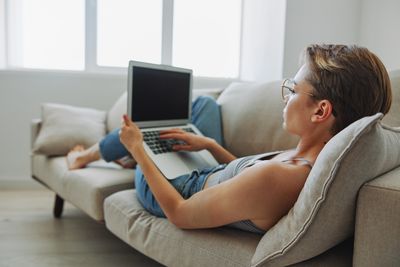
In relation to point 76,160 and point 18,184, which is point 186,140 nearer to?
point 76,160

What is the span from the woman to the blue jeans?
0.16 m

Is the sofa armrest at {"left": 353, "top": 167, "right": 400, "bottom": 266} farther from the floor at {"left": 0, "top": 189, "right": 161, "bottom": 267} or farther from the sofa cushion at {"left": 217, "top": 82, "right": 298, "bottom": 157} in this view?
the floor at {"left": 0, "top": 189, "right": 161, "bottom": 267}

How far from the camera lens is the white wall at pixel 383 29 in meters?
2.48

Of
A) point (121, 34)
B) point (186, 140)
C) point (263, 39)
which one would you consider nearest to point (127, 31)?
point (121, 34)

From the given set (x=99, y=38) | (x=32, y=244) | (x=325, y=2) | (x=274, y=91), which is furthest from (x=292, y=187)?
(x=99, y=38)

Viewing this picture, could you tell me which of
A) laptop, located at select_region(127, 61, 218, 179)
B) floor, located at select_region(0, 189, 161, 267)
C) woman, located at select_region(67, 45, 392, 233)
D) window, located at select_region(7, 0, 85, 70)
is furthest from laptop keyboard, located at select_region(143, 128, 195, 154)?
window, located at select_region(7, 0, 85, 70)

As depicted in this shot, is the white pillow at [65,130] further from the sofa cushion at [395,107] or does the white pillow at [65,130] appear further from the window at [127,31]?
the sofa cushion at [395,107]

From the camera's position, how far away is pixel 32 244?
5.94 feet

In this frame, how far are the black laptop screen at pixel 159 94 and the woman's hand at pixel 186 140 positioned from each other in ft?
0.28

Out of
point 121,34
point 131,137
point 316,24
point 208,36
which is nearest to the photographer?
point 131,137

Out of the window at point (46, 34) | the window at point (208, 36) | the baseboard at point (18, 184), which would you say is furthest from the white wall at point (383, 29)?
the baseboard at point (18, 184)

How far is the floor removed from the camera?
1.65 meters

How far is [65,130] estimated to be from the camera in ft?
7.00

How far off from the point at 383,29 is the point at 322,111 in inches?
80.9
